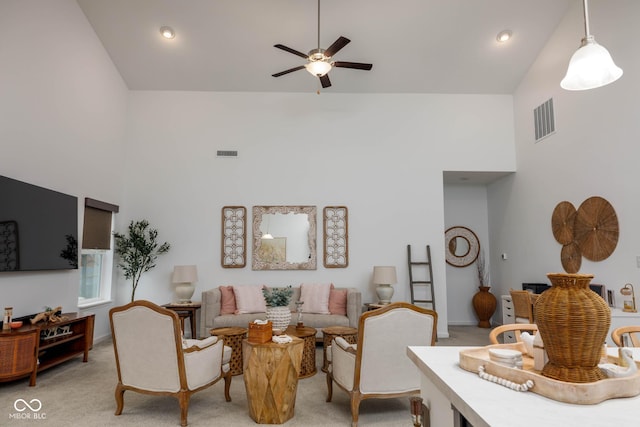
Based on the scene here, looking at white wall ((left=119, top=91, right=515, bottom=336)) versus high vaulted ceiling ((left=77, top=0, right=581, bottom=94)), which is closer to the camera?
high vaulted ceiling ((left=77, top=0, right=581, bottom=94))

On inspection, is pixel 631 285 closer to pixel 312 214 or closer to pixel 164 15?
pixel 312 214

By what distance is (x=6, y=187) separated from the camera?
13.3ft

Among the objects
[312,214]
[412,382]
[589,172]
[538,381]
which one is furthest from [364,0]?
[538,381]

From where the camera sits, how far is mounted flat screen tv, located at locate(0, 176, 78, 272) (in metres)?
4.09

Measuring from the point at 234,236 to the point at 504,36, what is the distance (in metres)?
5.16

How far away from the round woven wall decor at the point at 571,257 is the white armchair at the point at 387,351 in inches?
132

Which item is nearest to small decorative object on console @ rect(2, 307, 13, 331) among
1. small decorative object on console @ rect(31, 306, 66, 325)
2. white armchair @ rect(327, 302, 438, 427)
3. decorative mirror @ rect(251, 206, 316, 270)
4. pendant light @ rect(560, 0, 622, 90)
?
small decorative object on console @ rect(31, 306, 66, 325)

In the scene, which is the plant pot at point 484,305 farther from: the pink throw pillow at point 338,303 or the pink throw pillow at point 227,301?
the pink throw pillow at point 227,301

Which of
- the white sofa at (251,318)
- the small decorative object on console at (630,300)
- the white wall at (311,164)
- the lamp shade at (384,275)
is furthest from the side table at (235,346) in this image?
the small decorative object on console at (630,300)

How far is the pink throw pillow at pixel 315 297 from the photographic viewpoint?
19.3 ft

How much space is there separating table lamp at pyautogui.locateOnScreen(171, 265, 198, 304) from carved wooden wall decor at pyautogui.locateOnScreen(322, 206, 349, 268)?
2101mm

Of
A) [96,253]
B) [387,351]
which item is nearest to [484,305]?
[387,351]

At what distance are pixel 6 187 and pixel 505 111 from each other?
7224mm

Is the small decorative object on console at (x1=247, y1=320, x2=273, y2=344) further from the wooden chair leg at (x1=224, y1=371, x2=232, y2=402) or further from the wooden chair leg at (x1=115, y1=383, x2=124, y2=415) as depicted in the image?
the wooden chair leg at (x1=115, y1=383, x2=124, y2=415)
